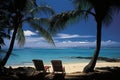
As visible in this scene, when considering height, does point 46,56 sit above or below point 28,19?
below

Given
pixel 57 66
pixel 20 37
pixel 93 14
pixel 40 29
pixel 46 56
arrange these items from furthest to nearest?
pixel 46 56
pixel 20 37
pixel 40 29
pixel 93 14
pixel 57 66

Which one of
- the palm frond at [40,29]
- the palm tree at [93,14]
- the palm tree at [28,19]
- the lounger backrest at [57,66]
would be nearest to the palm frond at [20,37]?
the palm tree at [28,19]

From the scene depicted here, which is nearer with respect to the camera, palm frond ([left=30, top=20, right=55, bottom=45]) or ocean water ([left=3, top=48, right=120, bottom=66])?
palm frond ([left=30, top=20, right=55, bottom=45])

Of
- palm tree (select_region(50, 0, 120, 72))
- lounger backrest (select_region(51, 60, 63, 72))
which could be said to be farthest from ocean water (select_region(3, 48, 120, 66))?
lounger backrest (select_region(51, 60, 63, 72))

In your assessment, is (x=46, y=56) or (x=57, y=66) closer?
(x=57, y=66)

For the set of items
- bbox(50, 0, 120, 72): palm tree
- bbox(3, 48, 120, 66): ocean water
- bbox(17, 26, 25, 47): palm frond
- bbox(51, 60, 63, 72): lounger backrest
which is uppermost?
bbox(50, 0, 120, 72): palm tree

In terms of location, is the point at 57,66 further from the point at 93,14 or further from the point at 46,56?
the point at 46,56

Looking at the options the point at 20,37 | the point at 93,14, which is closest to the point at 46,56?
the point at 20,37

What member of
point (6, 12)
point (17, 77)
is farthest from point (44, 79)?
point (6, 12)

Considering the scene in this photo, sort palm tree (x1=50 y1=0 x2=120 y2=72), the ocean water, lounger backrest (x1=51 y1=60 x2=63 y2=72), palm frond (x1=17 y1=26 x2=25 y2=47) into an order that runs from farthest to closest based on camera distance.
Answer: the ocean water
palm frond (x1=17 y1=26 x2=25 y2=47)
palm tree (x1=50 y1=0 x2=120 y2=72)
lounger backrest (x1=51 y1=60 x2=63 y2=72)

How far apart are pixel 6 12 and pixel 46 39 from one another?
486 cm

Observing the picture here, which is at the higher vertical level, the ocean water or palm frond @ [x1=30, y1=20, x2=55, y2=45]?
palm frond @ [x1=30, y1=20, x2=55, y2=45]

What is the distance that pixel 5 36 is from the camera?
11.1 m

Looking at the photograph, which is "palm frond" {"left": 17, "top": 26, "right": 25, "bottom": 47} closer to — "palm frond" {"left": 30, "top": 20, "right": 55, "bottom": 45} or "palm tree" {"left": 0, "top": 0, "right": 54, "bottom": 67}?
"palm tree" {"left": 0, "top": 0, "right": 54, "bottom": 67}
